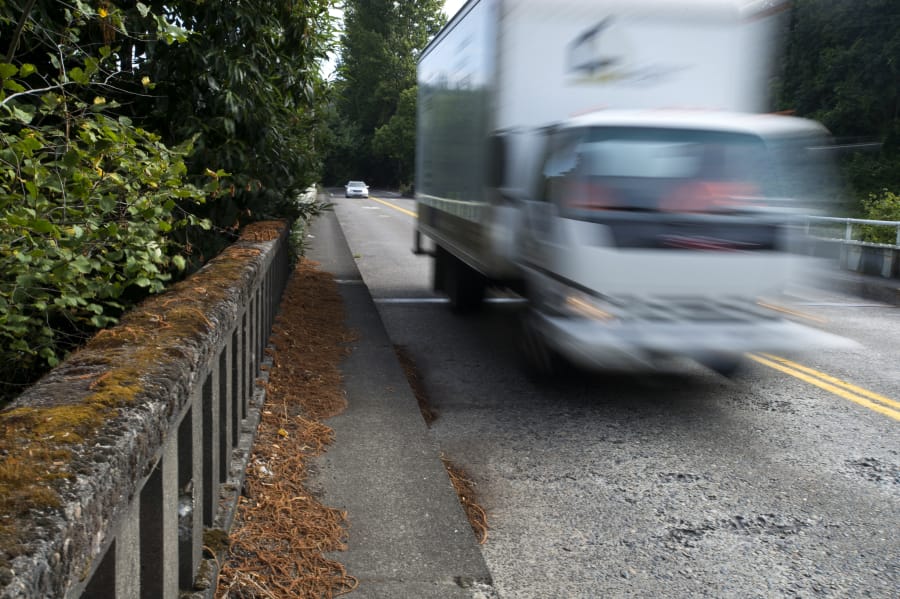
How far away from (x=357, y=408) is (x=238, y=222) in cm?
385

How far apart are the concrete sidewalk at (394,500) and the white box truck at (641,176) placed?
152 cm

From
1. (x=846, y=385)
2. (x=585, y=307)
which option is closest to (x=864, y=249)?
(x=846, y=385)

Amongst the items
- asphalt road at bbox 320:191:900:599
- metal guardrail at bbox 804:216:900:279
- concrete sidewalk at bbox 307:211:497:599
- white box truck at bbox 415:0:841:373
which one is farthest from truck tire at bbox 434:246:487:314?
metal guardrail at bbox 804:216:900:279

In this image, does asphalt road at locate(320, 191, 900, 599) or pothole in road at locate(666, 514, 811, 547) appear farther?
pothole in road at locate(666, 514, 811, 547)

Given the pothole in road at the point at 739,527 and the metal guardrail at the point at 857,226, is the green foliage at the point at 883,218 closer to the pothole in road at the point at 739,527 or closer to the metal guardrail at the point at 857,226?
the metal guardrail at the point at 857,226

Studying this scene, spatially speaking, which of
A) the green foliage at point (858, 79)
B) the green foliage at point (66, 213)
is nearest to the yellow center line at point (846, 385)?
the green foliage at point (66, 213)

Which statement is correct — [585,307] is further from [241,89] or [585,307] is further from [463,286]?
[463,286]

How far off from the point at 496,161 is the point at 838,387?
3660 millimetres

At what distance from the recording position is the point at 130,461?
202 cm

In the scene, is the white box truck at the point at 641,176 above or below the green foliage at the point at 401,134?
below

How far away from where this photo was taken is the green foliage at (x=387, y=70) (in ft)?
252

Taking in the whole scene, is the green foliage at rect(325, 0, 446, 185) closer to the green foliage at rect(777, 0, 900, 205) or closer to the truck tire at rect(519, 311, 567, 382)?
the green foliage at rect(777, 0, 900, 205)

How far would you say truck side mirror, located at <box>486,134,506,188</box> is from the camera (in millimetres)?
7754

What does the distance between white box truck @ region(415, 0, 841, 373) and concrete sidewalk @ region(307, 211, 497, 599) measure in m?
1.52
